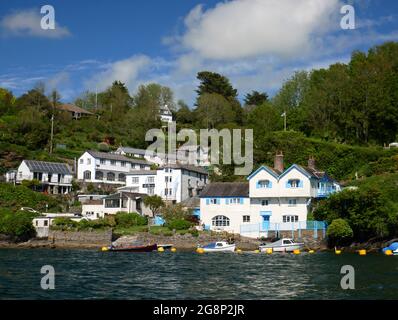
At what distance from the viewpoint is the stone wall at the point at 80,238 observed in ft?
209

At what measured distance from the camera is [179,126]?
114 m

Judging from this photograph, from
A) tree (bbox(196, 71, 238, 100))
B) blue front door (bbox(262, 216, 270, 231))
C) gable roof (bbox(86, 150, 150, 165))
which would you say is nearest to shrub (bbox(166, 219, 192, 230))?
blue front door (bbox(262, 216, 270, 231))

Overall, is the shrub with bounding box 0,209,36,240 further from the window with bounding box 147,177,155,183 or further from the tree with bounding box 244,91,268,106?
the tree with bounding box 244,91,268,106

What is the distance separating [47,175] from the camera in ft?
291

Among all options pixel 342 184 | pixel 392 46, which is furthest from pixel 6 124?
pixel 392 46

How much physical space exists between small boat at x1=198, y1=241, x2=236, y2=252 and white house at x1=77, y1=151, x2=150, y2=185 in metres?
37.4

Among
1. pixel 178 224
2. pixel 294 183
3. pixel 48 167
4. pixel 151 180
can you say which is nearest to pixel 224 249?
pixel 178 224

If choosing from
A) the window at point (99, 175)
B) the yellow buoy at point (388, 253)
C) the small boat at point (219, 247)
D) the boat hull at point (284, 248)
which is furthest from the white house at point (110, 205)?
the yellow buoy at point (388, 253)

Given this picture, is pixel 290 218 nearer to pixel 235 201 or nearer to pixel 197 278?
pixel 235 201

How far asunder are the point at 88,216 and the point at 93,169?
1972 centimetres

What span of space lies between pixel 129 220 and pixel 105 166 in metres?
27.5

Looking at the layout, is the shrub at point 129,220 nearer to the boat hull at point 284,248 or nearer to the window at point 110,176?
the boat hull at point 284,248
